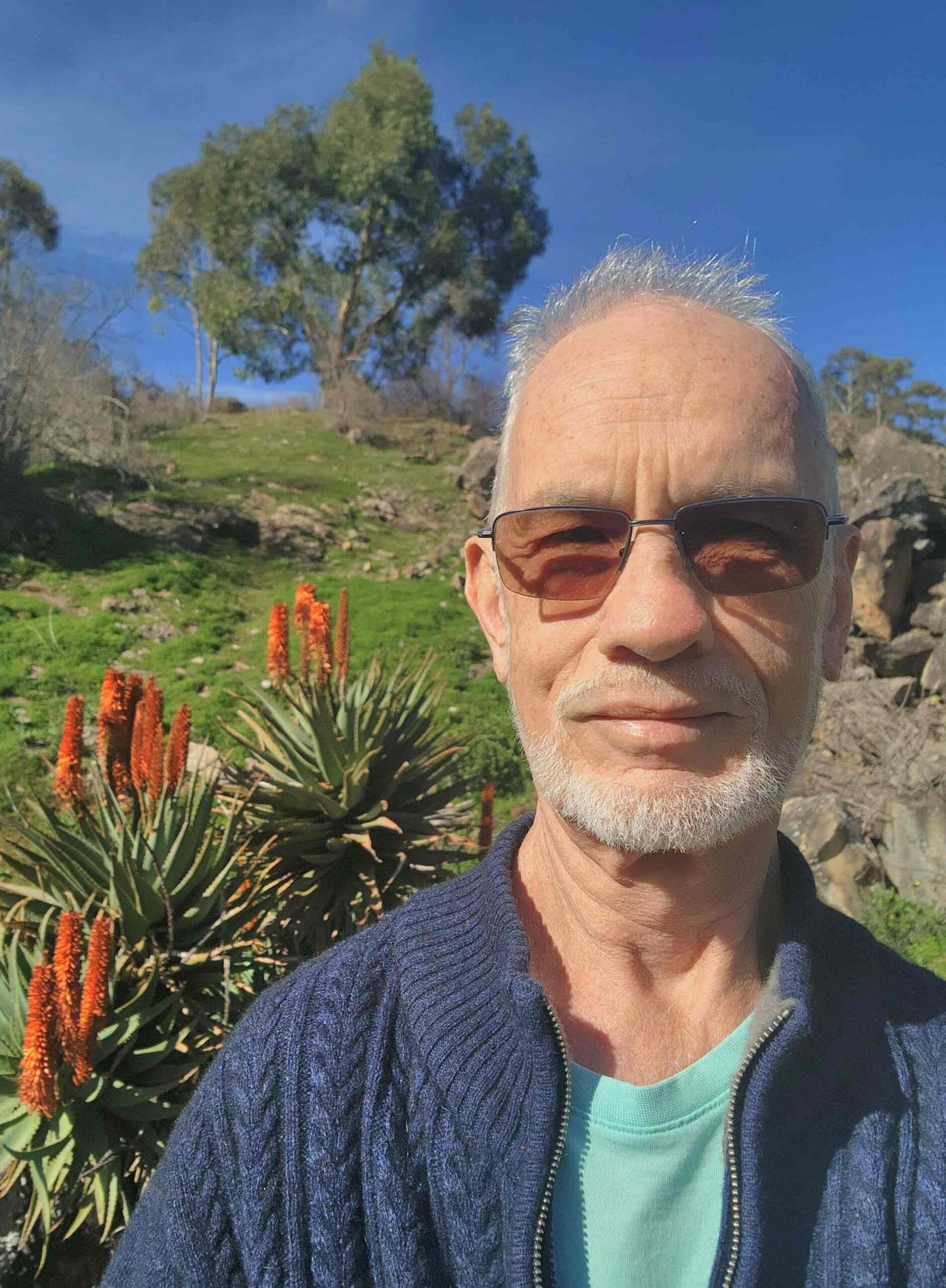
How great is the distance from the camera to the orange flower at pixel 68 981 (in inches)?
94.0

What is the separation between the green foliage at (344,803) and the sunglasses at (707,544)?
2.86m

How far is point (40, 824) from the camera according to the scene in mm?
3883

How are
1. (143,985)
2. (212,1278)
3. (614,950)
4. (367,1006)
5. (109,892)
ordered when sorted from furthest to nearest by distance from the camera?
(109,892) → (143,985) → (614,950) → (367,1006) → (212,1278)

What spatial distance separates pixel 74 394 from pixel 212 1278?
Result: 1766 centimetres

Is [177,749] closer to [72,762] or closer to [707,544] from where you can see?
[72,762]

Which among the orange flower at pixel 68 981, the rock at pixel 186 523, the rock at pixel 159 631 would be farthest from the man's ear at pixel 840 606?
the rock at pixel 186 523

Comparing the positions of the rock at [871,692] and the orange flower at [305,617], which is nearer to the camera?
the orange flower at [305,617]

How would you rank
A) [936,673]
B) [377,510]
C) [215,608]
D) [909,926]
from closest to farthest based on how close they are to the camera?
[909,926]
[936,673]
[215,608]
[377,510]

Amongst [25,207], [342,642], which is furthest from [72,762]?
[25,207]

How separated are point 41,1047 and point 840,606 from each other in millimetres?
2466

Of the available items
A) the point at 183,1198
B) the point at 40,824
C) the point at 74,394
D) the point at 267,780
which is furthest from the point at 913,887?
the point at 74,394

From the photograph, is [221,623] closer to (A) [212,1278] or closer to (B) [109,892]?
(B) [109,892]

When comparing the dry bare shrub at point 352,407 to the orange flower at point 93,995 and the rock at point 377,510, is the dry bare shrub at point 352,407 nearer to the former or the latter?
the rock at point 377,510

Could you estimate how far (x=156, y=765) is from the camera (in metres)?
3.35
